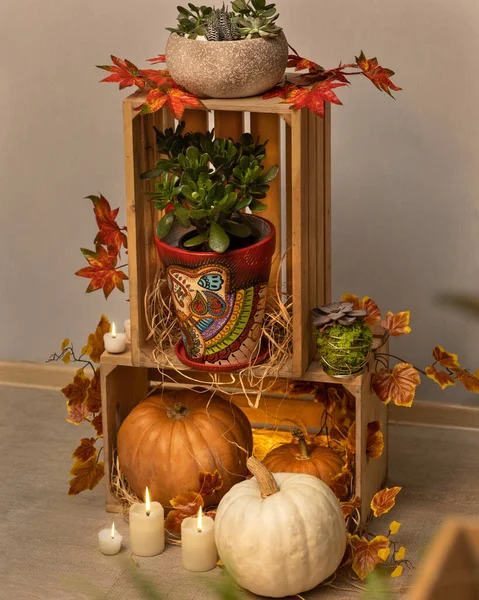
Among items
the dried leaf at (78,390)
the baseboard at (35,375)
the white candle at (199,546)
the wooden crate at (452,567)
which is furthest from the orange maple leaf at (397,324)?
the wooden crate at (452,567)

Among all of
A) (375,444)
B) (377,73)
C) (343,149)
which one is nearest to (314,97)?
(377,73)

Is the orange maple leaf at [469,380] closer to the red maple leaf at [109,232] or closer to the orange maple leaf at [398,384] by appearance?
the orange maple leaf at [398,384]

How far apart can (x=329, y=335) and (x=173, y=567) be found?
1.82 ft

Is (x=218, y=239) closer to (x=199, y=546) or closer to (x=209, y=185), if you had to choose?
(x=209, y=185)

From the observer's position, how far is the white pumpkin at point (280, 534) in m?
1.74

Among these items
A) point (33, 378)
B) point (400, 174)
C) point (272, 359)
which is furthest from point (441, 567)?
point (33, 378)

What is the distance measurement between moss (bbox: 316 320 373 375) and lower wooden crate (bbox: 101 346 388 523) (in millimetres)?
28

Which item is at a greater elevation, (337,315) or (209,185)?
(209,185)

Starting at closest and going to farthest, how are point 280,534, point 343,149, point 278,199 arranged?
point 280,534 < point 278,199 < point 343,149

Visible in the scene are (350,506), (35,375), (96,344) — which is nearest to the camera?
(350,506)

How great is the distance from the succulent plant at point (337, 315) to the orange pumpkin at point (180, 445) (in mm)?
305

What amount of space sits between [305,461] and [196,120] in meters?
0.75

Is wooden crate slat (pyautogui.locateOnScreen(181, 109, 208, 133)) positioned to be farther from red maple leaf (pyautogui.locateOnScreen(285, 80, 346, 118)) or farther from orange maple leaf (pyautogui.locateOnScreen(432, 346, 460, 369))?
orange maple leaf (pyautogui.locateOnScreen(432, 346, 460, 369))

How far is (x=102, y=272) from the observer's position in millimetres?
2086
